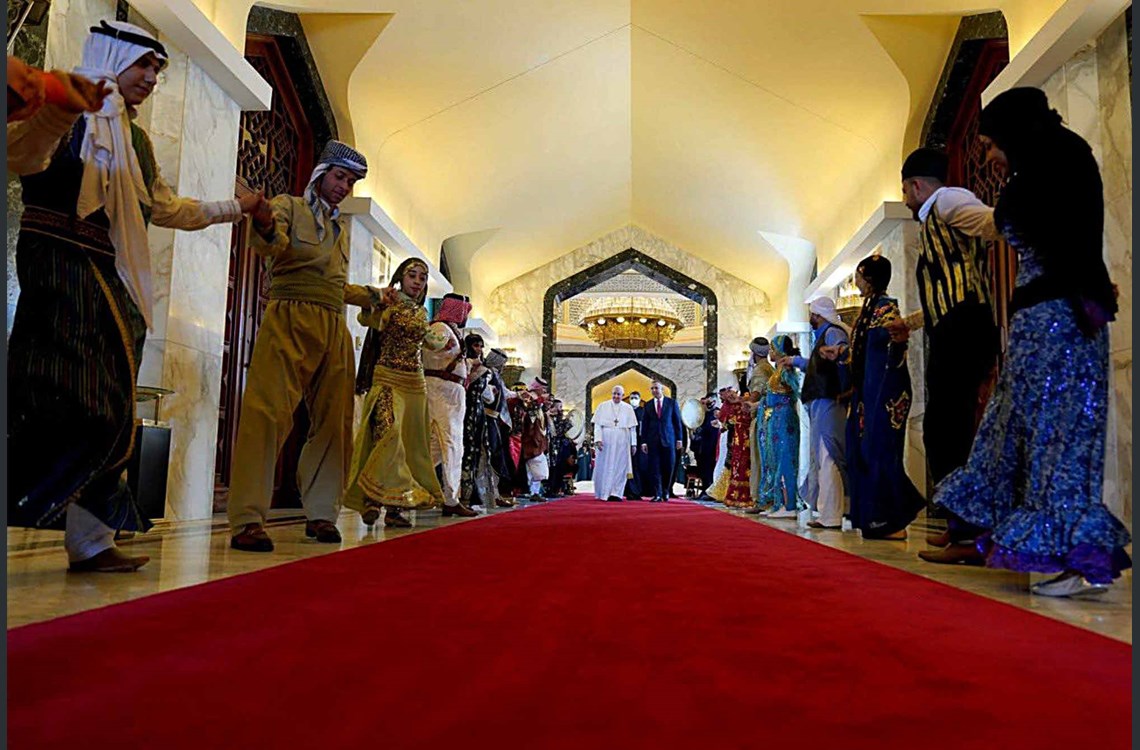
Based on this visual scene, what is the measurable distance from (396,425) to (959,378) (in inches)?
99.7

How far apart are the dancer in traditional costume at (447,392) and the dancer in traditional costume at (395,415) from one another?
65cm

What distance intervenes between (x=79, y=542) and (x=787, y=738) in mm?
2081

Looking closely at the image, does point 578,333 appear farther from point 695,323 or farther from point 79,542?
point 79,542

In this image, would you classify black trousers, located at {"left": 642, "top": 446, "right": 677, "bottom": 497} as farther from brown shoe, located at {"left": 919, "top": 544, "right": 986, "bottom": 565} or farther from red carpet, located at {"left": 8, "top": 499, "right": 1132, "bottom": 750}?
red carpet, located at {"left": 8, "top": 499, "right": 1132, "bottom": 750}

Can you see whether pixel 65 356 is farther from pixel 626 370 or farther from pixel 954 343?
pixel 626 370

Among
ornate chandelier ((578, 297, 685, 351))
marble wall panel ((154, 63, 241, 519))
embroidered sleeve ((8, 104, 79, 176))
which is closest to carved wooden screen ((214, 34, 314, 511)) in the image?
marble wall panel ((154, 63, 241, 519))

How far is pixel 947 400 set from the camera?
3.11 m

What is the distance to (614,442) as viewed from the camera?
1046 centimetres

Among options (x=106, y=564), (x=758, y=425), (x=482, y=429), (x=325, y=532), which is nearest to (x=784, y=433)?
(x=758, y=425)

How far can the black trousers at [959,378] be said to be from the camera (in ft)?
9.96

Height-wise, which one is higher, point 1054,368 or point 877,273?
point 877,273

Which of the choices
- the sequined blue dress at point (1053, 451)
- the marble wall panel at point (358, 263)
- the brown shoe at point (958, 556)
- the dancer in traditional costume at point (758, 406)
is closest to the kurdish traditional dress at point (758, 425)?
the dancer in traditional costume at point (758, 406)

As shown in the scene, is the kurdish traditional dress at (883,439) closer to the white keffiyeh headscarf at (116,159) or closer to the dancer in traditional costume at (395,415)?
the dancer in traditional costume at (395,415)

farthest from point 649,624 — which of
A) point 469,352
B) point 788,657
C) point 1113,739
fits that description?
point 469,352
